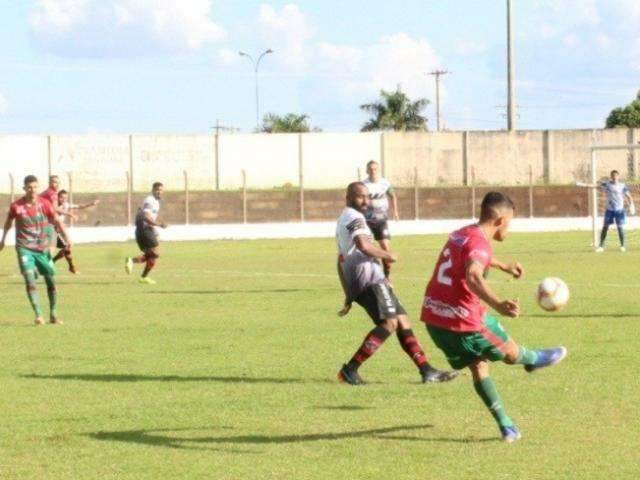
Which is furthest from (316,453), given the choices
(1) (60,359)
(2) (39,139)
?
(2) (39,139)

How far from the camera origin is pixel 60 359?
1560 centimetres

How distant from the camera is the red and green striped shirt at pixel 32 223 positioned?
19.8 m

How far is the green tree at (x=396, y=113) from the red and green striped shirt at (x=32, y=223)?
80252 millimetres

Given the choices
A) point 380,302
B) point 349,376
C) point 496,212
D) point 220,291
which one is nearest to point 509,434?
point 496,212

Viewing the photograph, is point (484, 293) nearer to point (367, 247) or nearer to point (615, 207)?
point (367, 247)

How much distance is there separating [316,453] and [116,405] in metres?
2.85

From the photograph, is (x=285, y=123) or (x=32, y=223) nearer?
(x=32, y=223)

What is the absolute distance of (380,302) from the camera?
1341 cm

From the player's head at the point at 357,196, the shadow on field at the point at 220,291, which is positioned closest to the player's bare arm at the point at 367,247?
the player's head at the point at 357,196

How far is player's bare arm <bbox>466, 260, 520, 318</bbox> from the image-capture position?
9.81 m

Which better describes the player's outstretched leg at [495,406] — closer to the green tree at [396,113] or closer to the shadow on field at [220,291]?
the shadow on field at [220,291]

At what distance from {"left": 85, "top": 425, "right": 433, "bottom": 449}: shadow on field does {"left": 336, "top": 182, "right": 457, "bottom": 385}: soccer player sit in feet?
7.74

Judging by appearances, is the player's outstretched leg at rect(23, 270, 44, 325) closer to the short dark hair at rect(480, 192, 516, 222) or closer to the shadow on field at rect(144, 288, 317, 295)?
the shadow on field at rect(144, 288, 317, 295)

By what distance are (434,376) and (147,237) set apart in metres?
15.3
